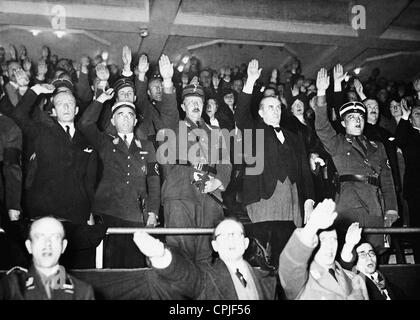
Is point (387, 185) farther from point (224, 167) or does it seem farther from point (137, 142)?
point (137, 142)

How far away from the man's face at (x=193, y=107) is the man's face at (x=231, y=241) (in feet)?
4.83

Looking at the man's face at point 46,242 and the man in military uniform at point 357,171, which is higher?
the man in military uniform at point 357,171

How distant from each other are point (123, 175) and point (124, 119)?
0.54m

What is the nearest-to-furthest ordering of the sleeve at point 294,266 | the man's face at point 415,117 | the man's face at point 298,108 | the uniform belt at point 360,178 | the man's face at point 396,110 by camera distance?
the sleeve at point 294,266 < the uniform belt at point 360,178 < the man's face at point 415,117 < the man's face at point 298,108 < the man's face at point 396,110

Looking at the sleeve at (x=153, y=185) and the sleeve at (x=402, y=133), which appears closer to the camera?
the sleeve at (x=153, y=185)

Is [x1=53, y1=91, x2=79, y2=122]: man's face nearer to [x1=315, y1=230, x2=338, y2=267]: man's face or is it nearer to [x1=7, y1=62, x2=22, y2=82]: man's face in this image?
[x1=7, y1=62, x2=22, y2=82]: man's face

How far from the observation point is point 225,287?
310 cm

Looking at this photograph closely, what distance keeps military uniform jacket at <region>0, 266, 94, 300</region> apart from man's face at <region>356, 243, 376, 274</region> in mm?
2228

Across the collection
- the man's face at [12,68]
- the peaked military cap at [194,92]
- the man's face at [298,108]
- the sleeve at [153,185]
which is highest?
the man's face at [12,68]

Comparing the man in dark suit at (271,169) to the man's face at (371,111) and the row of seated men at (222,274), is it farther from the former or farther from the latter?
the man's face at (371,111)

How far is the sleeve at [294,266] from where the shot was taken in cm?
304

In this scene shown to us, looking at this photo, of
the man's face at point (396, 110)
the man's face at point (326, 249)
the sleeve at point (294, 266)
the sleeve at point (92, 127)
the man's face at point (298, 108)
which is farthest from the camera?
the man's face at point (396, 110)

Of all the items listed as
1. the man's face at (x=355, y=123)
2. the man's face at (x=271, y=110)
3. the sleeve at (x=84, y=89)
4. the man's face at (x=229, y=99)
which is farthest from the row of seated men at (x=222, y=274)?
the man's face at (x=229, y=99)

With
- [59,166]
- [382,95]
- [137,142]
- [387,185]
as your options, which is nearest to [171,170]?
[137,142]
